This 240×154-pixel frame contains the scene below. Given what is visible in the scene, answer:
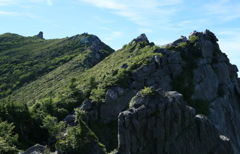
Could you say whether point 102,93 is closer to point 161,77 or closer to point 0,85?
point 161,77

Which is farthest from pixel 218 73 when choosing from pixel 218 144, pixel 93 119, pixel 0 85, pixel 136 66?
pixel 0 85

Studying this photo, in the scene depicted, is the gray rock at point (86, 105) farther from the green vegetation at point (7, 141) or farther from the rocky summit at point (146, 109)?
the green vegetation at point (7, 141)

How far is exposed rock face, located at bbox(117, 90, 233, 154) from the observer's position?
1431 inches

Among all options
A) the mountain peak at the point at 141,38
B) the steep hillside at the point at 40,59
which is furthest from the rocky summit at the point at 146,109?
the steep hillside at the point at 40,59

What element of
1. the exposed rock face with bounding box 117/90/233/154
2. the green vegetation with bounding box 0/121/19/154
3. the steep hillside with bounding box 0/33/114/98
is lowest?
the green vegetation with bounding box 0/121/19/154

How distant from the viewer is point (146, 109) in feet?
124

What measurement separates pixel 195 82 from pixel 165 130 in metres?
34.0

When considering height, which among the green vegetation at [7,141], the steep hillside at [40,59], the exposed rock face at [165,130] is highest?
the steep hillside at [40,59]

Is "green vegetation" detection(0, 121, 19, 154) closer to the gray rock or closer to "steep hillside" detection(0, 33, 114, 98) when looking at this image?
the gray rock

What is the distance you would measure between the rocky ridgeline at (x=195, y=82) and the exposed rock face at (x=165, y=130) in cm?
1790

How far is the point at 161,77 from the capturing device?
63.9 m

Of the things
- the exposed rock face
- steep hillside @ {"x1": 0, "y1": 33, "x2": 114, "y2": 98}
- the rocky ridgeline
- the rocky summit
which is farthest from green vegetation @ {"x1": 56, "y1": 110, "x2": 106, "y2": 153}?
steep hillside @ {"x1": 0, "y1": 33, "x2": 114, "y2": 98}

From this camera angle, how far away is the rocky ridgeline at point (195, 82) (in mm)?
56312

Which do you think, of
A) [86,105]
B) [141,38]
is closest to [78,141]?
[86,105]
